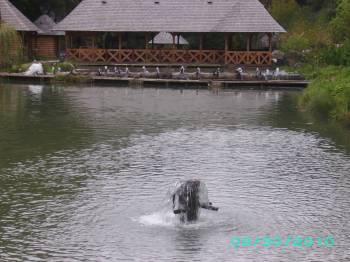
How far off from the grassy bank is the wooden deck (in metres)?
8.01

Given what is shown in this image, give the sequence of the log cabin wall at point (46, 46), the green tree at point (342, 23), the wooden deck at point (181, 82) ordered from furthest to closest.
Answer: the log cabin wall at point (46, 46) < the green tree at point (342, 23) < the wooden deck at point (181, 82)

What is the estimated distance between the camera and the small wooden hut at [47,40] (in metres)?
54.6

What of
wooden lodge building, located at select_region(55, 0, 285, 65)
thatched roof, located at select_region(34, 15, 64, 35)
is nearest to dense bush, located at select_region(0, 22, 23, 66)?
wooden lodge building, located at select_region(55, 0, 285, 65)

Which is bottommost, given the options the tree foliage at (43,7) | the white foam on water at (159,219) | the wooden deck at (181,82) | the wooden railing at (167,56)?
the white foam on water at (159,219)

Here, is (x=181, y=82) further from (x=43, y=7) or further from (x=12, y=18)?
(x=43, y=7)

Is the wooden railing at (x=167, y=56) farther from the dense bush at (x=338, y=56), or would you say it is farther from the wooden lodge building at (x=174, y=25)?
the dense bush at (x=338, y=56)

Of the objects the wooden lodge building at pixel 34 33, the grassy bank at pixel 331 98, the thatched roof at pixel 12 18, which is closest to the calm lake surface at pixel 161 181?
the grassy bank at pixel 331 98

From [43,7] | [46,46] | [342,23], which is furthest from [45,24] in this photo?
[342,23]

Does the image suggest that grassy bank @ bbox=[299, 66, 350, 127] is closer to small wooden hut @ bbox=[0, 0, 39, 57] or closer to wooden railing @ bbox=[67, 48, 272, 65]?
wooden railing @ bbox=[67, 48, 272, 65]

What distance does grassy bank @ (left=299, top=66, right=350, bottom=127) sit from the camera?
81.3ft

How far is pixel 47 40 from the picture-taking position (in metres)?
55.5

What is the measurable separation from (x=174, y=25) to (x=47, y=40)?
13.8m

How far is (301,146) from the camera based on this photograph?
20.8m

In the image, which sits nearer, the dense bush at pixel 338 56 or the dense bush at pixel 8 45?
the dense bush at pixel 338 56
